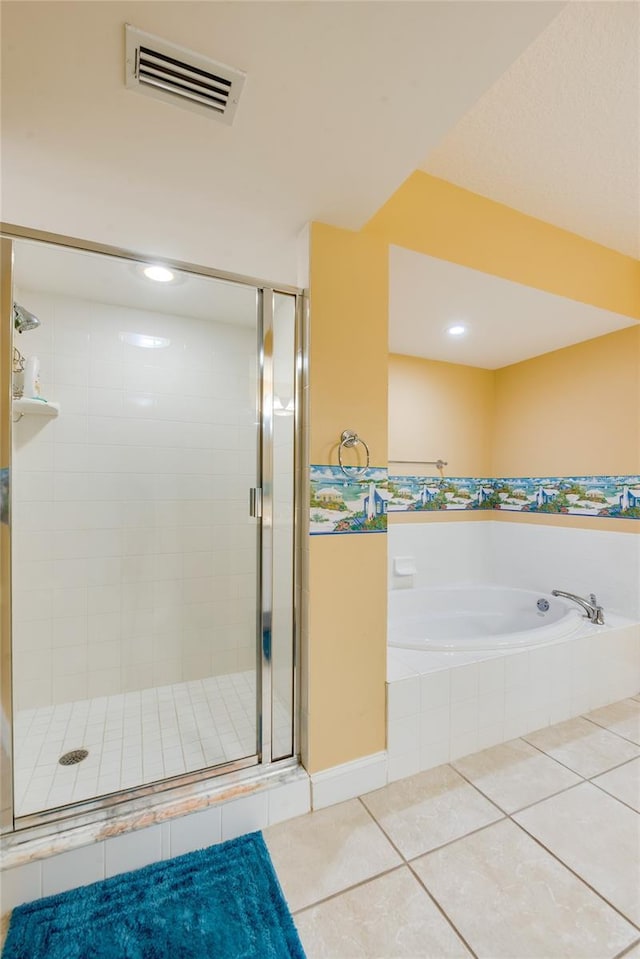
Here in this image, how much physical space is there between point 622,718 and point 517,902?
4.57 ft

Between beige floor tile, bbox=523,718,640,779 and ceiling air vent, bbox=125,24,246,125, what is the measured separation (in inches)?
106

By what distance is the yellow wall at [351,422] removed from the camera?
1.55 metres

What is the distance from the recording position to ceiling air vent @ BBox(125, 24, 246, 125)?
3.15 feet

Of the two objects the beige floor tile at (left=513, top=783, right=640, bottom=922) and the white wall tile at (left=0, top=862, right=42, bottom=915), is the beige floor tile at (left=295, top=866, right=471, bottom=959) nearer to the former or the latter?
the beige floor tile at (left=513, top=783, right=640, bottom=922)

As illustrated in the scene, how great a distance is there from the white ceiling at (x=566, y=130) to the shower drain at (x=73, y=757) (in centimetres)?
283

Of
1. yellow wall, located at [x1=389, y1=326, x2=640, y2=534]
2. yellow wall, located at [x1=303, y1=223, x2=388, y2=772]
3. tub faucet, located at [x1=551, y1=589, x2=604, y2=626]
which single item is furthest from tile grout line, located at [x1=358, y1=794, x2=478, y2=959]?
yellow wall, located at [x1=389, y1=326, x2=640, y2=534]

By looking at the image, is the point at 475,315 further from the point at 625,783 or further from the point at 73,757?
the point at 73,757

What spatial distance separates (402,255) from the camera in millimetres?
1754

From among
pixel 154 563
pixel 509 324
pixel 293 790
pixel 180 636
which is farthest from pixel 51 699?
pixel 509 324

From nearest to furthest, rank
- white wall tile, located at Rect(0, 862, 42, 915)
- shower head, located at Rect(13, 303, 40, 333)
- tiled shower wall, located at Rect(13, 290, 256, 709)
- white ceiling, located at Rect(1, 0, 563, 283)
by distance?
1. white ceiling, located at Rect(1, 0, 563, 283)
2. white wall tile, located at Rect(0, 862, 42, 915)
3. shower head, located at Rect(13, 303, 40, 333)
4. tiled shower wall, located at Rect(13, 290, 256, 709)

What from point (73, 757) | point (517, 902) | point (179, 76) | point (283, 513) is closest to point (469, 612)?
point (517, 902)

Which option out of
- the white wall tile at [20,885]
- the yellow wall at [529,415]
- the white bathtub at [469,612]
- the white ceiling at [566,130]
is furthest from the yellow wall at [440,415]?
the white wall tile at [20,885]

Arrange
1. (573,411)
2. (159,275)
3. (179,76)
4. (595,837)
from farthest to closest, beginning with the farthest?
(573,411)
(159,275)
(595,837)
(179,76)

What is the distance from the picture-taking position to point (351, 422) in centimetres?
161
